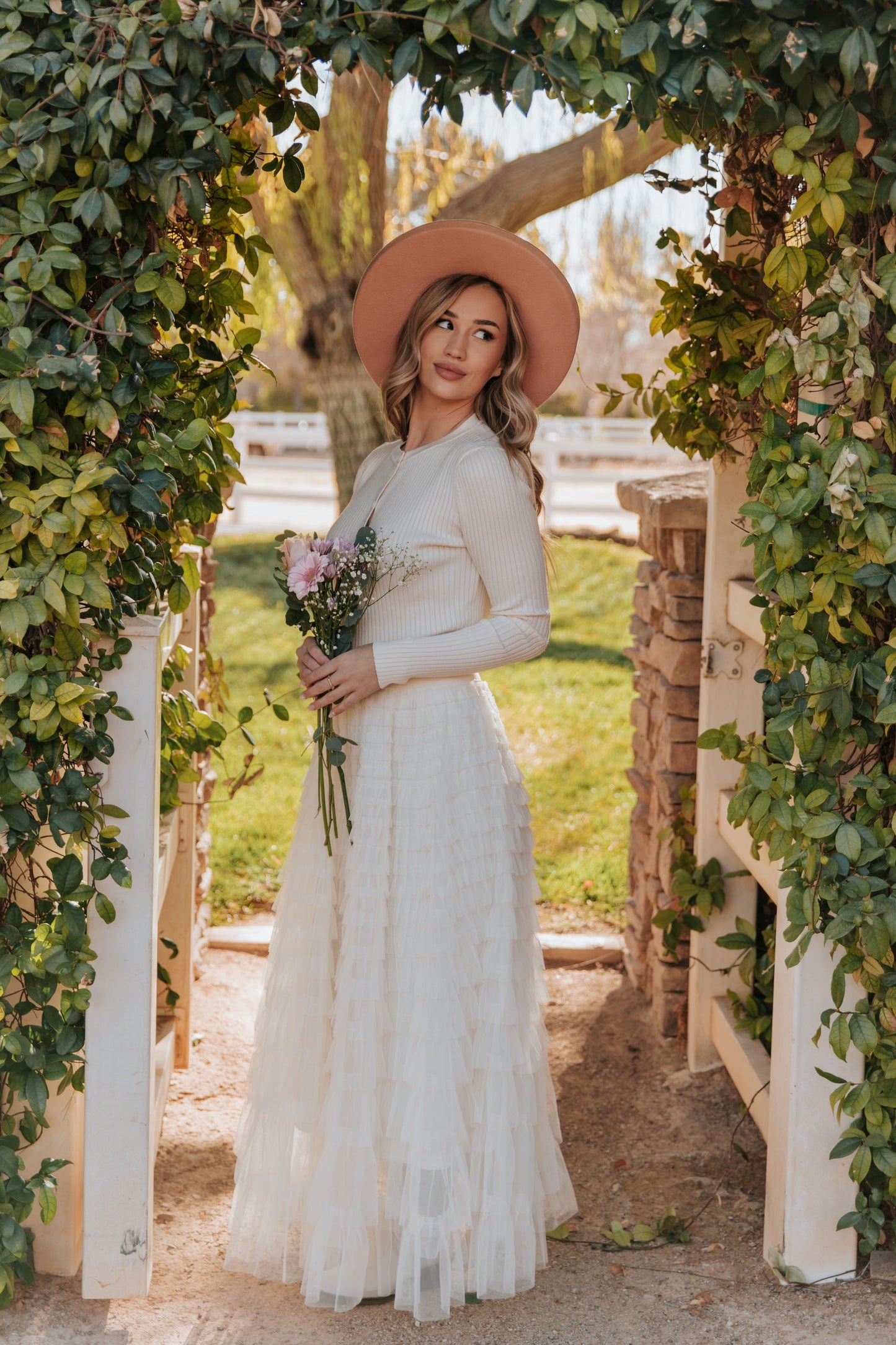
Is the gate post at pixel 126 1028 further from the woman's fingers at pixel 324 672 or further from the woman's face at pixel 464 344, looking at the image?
the woman's face at pixel 464 344

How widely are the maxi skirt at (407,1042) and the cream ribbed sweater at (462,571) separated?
4.2 inches

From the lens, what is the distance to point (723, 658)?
3289 mm

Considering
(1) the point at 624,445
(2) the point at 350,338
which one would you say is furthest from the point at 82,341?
(1) the point at 624,445

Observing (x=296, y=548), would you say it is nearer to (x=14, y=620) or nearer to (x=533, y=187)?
(x=14, y=620)

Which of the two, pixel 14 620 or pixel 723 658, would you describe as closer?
pixel 14 620

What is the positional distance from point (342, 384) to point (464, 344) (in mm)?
4052

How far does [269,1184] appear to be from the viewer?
2436mm

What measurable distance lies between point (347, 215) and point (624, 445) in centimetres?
714

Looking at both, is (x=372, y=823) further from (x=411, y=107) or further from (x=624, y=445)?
(x=624, y=445)

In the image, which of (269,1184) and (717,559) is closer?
(269,1184)

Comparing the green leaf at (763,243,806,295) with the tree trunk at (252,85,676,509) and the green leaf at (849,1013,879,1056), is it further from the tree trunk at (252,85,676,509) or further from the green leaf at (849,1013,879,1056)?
the tree trunk at (252,85,676,509)

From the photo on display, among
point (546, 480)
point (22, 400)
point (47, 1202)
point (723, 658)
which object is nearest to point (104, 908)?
point (47, 1202)

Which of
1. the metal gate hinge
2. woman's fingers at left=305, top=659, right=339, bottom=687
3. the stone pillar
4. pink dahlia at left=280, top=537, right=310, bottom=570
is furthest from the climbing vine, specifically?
the stone pillar

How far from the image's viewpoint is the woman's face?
250 centimetres
